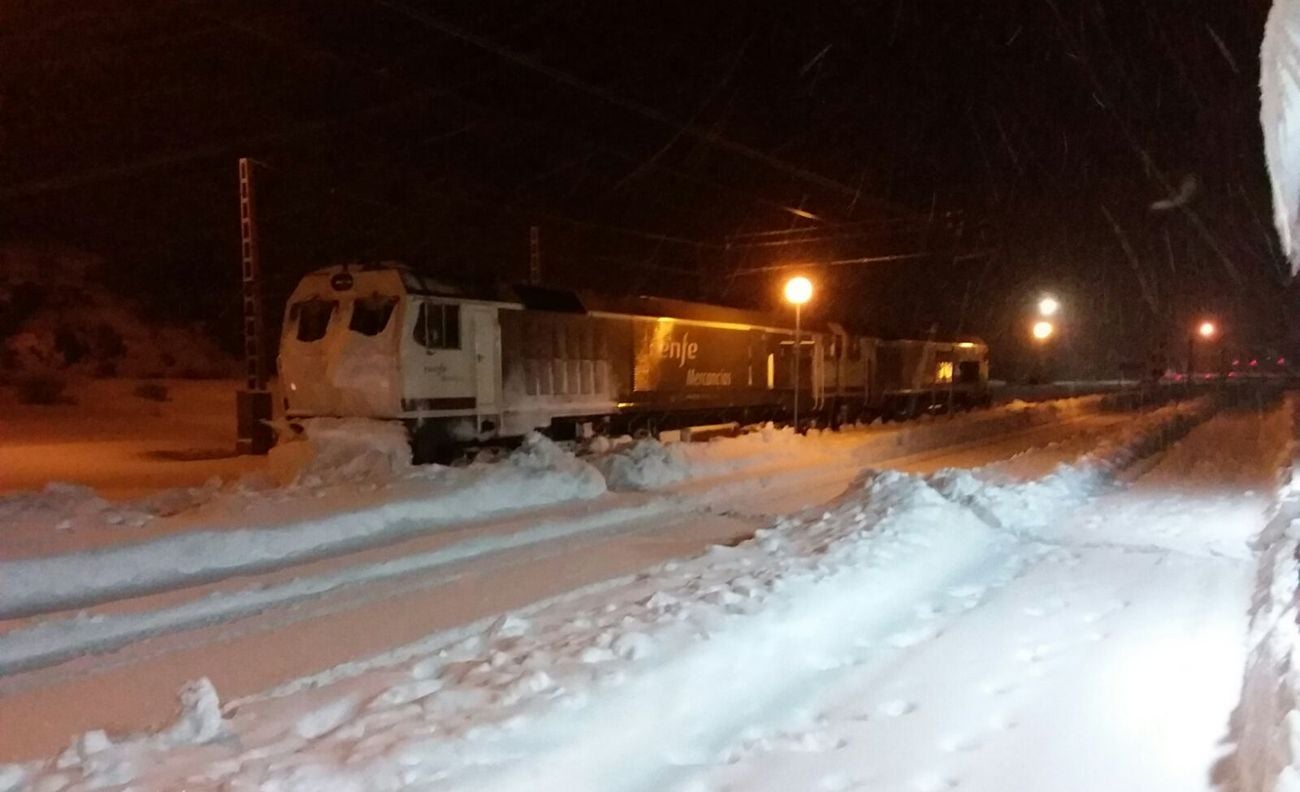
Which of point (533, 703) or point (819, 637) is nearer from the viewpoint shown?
point (533, 703)

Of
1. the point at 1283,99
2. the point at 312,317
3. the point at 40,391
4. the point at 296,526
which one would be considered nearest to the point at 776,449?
the point at 312,317

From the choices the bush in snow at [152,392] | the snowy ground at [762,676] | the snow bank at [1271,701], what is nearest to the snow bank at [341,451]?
the snowy ground at [762,676]

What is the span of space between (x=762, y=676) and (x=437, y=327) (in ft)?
39.7

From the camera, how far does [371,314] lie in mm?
17109

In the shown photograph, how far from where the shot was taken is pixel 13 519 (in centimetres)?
1112

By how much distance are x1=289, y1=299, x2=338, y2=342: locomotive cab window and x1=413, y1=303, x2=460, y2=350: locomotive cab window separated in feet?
6.44

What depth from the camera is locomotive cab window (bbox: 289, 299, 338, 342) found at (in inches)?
696

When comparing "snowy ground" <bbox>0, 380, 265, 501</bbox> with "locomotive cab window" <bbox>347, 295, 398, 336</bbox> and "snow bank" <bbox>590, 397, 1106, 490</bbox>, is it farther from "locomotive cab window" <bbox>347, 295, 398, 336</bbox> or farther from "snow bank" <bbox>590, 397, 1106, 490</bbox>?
"snow bank" <bbox>590, 397, 1106, 490</bbox>

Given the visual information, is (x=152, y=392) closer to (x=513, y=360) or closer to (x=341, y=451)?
(x=341, y=451)

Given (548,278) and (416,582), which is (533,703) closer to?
(416,582)

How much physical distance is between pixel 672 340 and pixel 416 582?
1423 cm

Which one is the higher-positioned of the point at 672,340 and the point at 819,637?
the point at 672,340

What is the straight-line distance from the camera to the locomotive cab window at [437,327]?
16734mm

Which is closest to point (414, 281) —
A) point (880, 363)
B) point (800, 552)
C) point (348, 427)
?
point (348, 427)
